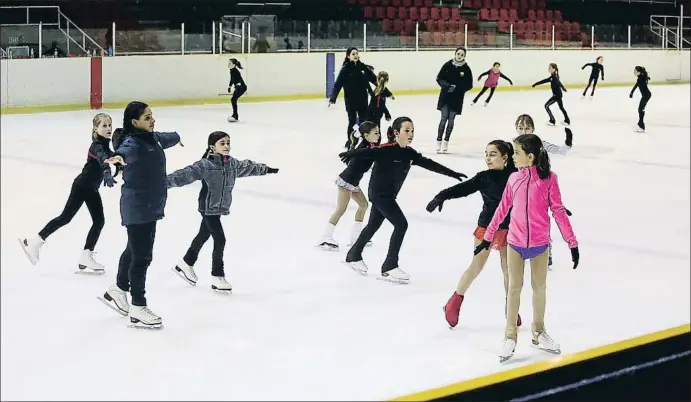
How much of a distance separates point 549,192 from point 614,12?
98.4 feet

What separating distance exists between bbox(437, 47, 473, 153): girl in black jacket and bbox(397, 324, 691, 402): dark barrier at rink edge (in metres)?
8.71

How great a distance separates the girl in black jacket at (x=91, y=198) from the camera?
23.3 feet

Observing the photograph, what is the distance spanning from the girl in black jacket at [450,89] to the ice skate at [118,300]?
28.1ft

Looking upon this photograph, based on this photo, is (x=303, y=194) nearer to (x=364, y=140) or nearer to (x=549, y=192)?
(x=364, y=140)

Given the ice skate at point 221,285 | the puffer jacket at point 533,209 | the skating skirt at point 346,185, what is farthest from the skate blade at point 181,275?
the puffer jacket at point 533,209

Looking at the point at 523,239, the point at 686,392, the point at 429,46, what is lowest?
the point at 686,392

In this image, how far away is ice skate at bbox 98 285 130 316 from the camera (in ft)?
21.2

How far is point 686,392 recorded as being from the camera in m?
5.56

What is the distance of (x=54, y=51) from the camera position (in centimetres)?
2003

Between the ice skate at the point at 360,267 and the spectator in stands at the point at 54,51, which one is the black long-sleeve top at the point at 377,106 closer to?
the ice skate at the point at 360,267

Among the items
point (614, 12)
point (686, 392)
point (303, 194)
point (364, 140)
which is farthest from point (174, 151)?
point (614, 12)

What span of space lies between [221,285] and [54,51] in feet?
46.0

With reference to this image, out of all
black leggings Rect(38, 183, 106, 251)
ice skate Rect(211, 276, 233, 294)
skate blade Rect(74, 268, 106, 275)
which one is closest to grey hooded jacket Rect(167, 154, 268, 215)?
ice skate Rect(211, 276, 233, 294)

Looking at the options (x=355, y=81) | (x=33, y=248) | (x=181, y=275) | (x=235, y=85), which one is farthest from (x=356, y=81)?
(x=181, y=275)
